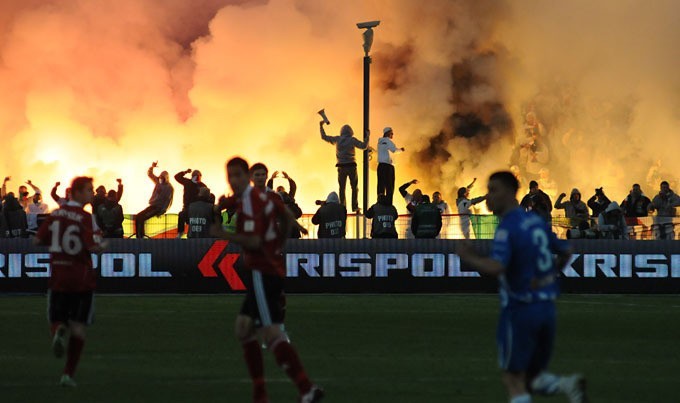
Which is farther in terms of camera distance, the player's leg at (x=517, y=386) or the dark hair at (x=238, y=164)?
the dark hair at (x=238, y=164)

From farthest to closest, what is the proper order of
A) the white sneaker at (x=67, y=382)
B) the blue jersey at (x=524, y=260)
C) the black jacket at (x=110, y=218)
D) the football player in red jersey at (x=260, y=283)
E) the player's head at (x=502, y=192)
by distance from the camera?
1. the black jacket at (x=110, y=218)
2. the white sneaker at (x=67, y=382)
3. the football player in red jersey at (x=260, y=283)
4. the player's head at (x=502, y=192)
5. the blue jersey at (x=524, y=260)

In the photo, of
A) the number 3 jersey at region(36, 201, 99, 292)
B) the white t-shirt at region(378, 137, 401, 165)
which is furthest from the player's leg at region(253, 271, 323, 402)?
the white t-shirt at region(378, 137, 401, 165)

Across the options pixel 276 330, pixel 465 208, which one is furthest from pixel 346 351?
pixel 465 208

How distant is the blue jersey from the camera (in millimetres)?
8883

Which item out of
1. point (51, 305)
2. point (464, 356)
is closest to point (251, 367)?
point (51, 305)

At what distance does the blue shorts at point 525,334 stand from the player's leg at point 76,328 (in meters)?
4.79

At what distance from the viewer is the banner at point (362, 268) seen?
25.8 meters

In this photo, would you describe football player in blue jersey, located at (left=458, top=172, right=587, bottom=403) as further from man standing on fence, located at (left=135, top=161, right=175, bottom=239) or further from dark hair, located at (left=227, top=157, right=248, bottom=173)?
man standing on fence, located at (left=135, top=161, right=175, bottom=239)

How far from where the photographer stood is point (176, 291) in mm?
26000

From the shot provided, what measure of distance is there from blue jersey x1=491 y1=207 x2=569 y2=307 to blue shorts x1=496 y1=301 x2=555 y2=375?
0.21 ft

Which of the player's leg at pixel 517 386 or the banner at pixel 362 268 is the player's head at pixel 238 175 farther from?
the banner at pixel 362 268

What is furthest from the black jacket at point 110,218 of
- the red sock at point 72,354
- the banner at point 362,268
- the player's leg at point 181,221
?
the red sock at point 72,354

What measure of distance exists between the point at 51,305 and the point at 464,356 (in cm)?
464

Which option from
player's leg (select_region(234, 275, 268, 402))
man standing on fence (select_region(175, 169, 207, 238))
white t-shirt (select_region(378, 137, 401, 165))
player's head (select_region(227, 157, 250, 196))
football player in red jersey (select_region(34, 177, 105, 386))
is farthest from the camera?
white t-shirt (select_region(378, 137, 401, 165))
